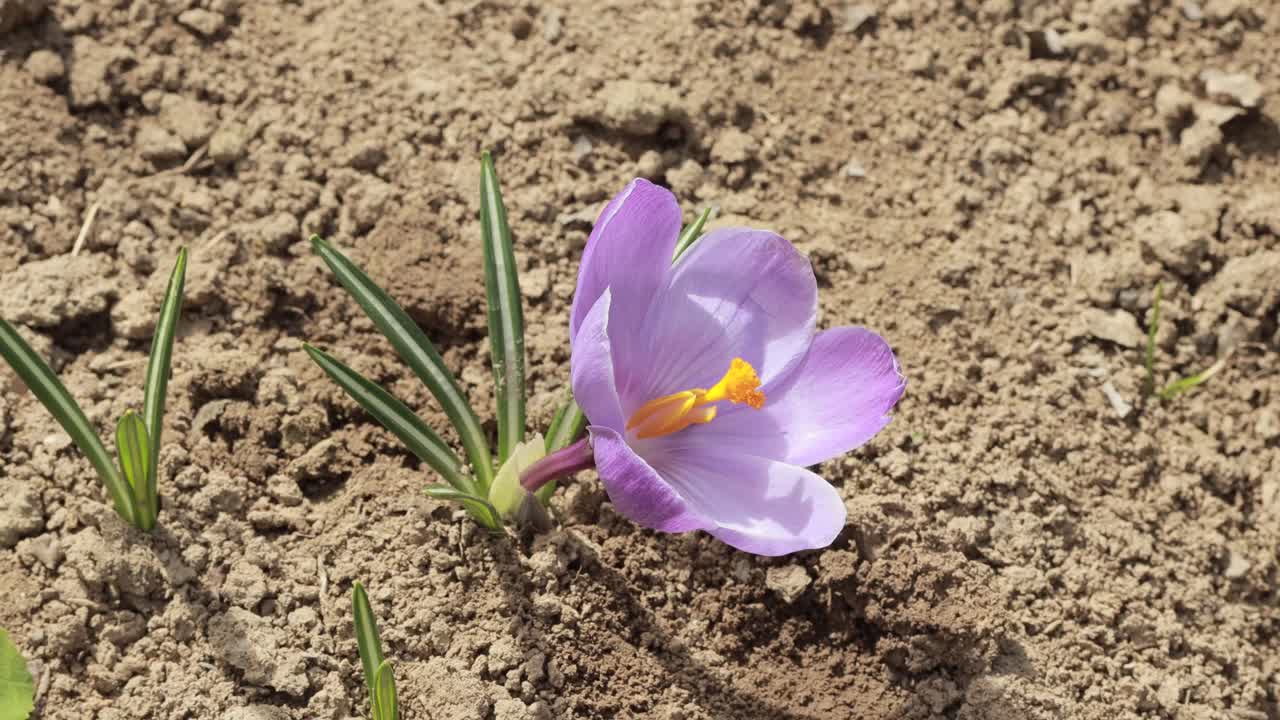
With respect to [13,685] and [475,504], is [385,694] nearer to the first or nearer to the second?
[475,504]

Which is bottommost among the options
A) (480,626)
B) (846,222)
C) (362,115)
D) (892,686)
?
(892,686)

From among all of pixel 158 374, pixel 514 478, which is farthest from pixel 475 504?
pixel 158 374

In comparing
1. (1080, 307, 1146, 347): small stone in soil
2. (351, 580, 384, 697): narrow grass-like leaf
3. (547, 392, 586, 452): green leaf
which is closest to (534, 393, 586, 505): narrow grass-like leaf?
(547, 392, 586, 452): green leaf

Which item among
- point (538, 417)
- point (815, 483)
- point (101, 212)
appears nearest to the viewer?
point (815, 483)

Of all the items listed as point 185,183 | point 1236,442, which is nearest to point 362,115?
point 185,183

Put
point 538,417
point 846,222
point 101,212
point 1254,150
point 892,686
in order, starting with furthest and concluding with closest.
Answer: point 1254,150, point 846,222, point 101,212, point 538,417, point 892,686

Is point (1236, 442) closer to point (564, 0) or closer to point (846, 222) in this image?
point (846, 222)

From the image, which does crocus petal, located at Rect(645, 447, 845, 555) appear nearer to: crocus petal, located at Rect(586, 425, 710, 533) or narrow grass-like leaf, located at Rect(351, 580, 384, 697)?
crocus petal, located at Rect(586, 425, 710, 533)
